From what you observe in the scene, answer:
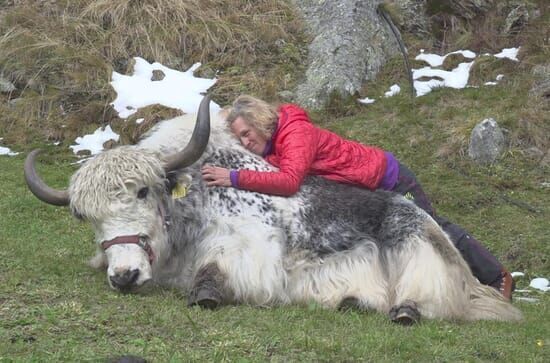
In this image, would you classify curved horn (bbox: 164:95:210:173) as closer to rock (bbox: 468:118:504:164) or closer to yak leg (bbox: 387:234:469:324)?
yak leg (bbox: 387:234:469:324)

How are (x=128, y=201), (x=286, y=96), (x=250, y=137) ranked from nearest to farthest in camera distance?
1. (x=128, y=201)
2. (x=250, y=137)
3. (x=286, y=96)

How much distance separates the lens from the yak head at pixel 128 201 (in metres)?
5.45

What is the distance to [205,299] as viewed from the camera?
538cm

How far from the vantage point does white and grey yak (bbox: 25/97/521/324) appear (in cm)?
568

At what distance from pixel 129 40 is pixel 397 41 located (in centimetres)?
480

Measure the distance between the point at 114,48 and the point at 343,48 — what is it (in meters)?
4.01

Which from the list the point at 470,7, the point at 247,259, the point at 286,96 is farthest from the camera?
the point at 470,7

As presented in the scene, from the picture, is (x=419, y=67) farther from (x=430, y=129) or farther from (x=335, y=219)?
(x=335, y=219)

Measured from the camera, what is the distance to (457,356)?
4.61 meters

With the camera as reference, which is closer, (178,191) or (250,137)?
(178,191)

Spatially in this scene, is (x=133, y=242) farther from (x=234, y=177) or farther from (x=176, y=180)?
(x=234, y=177)

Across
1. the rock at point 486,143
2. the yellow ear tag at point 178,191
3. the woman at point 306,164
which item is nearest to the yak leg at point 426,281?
the woman at point 306,164

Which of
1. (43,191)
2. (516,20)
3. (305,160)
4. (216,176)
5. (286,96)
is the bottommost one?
(286,96)

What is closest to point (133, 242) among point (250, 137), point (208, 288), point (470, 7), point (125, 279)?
point (125, 279)
